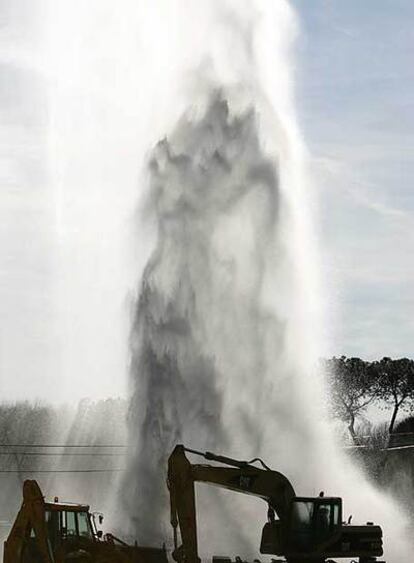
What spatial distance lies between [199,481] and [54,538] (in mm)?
4091

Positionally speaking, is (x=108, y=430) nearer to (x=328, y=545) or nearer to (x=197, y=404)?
(x=197, y=404)

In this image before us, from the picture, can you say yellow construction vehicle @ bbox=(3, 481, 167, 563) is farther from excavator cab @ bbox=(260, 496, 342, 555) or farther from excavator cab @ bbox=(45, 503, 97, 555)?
excavator cab @ bbox=(260, 496, 342, 555)

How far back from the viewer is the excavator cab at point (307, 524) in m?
36.7

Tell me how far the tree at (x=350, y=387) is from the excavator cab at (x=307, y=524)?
78.4 m

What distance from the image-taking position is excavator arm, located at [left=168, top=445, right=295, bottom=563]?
34.2 metres

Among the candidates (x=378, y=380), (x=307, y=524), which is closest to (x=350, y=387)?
(x=378, y=380)

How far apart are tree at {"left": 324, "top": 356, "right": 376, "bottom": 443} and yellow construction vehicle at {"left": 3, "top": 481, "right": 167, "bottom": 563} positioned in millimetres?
81516

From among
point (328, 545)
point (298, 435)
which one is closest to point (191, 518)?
point (328, 545)

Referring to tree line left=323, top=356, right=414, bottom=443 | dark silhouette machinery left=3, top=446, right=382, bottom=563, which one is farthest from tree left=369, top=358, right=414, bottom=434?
dark silhouette machinery left=3, top=446, right=382, bottom=563

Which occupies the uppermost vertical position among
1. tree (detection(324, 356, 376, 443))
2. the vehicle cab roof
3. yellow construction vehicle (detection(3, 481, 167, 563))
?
tree (detection(324, 356, 376, 443))

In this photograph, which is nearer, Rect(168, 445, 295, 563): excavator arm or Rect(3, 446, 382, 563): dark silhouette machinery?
Rect(3, 446, 382, 563): dark silhouette machinery

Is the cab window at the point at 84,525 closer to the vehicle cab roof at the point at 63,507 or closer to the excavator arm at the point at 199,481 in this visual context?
the vehicle cab roof at the point at 63,507

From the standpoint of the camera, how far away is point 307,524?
3681 cm

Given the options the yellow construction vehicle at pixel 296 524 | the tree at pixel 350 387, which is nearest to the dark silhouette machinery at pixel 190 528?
the yellow construction vehicle at pixel 296 524
